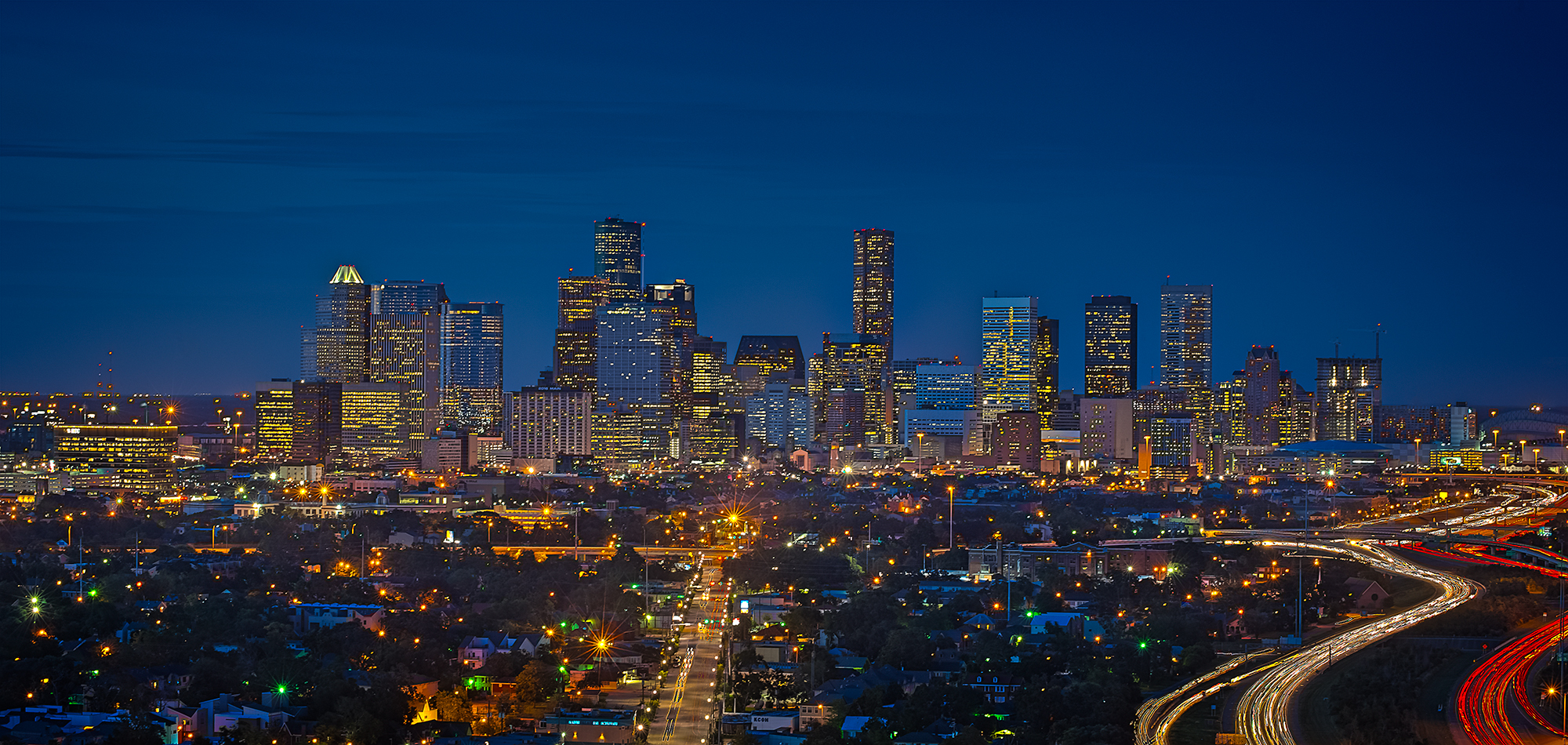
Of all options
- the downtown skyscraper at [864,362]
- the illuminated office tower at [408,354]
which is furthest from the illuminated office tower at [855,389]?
the illuminated office tower at [408,354]

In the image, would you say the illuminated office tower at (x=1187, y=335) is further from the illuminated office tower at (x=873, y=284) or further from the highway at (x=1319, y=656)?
the highway at (x=1319, y=656)

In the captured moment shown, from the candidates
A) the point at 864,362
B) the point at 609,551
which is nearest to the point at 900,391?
the point at 864,362

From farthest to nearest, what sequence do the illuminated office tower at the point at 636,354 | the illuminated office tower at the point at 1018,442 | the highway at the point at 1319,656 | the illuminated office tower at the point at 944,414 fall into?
1. the illuminated office tower at the point at 636,354
2. the illuminated office tower at the point at 944,414
3. the illuminated office tower at the point at 1018,442
4. the highway at the point at 1319,656

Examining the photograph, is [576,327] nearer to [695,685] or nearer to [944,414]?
[944,414]

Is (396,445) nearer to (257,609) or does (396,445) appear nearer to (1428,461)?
(1428,461)

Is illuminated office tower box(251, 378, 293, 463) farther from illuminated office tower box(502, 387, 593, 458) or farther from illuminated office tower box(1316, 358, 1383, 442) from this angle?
illuminated office tower box(1316, 358, 1383, 442)

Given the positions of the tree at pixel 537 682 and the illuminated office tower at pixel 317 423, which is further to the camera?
the illuminated office tower at pixel 317 423
